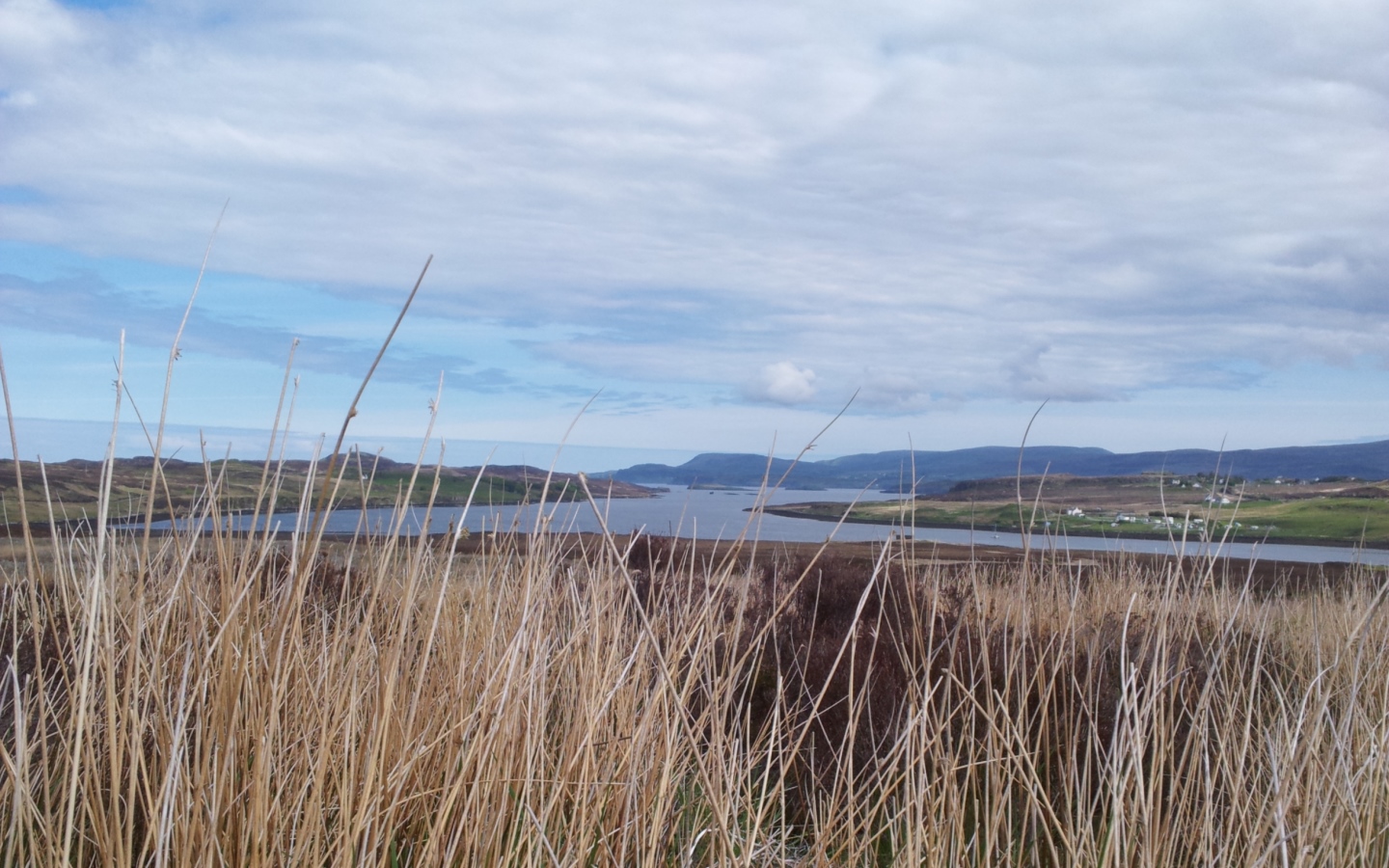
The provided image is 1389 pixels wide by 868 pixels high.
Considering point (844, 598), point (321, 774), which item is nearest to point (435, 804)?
point (321, 774)

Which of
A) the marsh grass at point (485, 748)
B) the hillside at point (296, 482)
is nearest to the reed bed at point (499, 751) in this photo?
the marsh grass at point (485, 748)

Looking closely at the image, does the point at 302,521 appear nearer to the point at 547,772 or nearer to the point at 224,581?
the point at 224,581

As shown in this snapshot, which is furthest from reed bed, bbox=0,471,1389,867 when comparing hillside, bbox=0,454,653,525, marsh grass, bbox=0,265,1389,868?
hillside, bbox=0,454,653,525

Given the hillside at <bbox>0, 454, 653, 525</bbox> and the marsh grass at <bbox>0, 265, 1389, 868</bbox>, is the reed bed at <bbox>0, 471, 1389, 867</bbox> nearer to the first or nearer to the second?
the marsh grass at <bbox>0, 265, 1389, 868</bbox>

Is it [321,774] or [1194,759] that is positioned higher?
[321,774]

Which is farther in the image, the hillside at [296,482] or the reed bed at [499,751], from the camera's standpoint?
the hillside at [296,482]

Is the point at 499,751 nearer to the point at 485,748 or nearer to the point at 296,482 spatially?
the point at 485,748

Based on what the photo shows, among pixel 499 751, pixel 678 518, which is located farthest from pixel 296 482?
pixel 499 751

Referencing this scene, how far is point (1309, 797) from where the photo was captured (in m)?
2.13

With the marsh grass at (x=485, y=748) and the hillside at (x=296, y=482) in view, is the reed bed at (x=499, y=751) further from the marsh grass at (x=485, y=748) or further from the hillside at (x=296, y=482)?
the hillside at (x=296, y=482)

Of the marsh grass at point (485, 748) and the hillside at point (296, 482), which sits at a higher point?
the hillside at point (296, 482)

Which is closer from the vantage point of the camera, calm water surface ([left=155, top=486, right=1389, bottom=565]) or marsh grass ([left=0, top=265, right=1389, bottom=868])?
marsh grass ([left=0, top=265, right=1389, bottom=868])

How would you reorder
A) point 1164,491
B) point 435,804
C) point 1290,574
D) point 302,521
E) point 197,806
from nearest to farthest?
point 197,806 < point 302,521 < point 435,804 < point 1164,491 < point 1290,574

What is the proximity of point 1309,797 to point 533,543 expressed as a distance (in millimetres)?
1904
